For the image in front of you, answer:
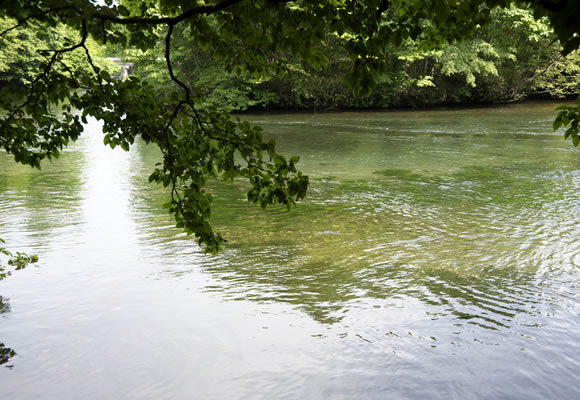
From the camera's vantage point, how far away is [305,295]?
21.1 feet

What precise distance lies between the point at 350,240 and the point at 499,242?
2.26 m

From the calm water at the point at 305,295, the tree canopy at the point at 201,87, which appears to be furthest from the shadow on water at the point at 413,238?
the tree canopy at the point at 201,87

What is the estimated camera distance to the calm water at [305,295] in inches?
187

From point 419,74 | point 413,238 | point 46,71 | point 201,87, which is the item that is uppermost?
point 419,74

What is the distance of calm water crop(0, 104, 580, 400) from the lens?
4742 mm

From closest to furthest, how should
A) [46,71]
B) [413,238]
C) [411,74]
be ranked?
[46,71], [413,238], [411,74]

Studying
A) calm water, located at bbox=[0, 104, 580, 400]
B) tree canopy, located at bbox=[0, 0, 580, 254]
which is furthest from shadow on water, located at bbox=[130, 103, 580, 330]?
tree canopy, located at bbox=[0, 0, 580, 254]

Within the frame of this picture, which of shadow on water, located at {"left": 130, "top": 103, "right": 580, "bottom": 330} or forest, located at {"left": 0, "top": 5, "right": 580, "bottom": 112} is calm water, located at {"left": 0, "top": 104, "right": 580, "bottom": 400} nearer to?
shadow on water, located at {"left": 130, "top": 103, "right": 580, "bottom": 330}

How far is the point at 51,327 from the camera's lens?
5.65m

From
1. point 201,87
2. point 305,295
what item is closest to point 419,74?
point 305,295

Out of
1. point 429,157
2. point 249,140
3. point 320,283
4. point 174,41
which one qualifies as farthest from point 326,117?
point 249,140

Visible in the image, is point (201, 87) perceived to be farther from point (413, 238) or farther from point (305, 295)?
point (413, 238)

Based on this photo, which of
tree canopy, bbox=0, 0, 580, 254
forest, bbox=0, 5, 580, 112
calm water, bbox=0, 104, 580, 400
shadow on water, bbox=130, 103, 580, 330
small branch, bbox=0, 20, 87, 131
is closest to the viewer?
small branch, bbox=0, 20, 87, 131

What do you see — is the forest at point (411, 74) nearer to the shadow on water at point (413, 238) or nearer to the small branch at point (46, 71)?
the shadow on water at point (413, 238)
